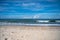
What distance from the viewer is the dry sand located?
30.3 inches

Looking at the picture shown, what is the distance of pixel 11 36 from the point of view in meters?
0.80

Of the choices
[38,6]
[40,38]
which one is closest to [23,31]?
[40,38]

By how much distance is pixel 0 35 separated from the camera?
2.65 feet

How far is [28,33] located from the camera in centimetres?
79

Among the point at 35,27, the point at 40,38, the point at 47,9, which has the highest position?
the point at 47,9

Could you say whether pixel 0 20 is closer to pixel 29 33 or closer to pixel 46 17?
pixel 29 33

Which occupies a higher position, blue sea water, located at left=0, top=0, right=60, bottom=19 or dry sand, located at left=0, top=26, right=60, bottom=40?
blue sea water, located at left=0, top=0, right=60, bottom=19

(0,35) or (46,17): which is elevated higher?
(46,17)

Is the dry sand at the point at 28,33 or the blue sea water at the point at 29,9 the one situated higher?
the blue sea water at the point at 29,9

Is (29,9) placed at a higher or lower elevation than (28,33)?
higher

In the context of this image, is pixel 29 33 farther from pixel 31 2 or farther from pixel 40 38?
pixel 31 2

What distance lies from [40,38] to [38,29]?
83 mm

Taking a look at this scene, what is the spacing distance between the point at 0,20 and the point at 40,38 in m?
0.42

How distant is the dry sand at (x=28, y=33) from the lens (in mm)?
770
